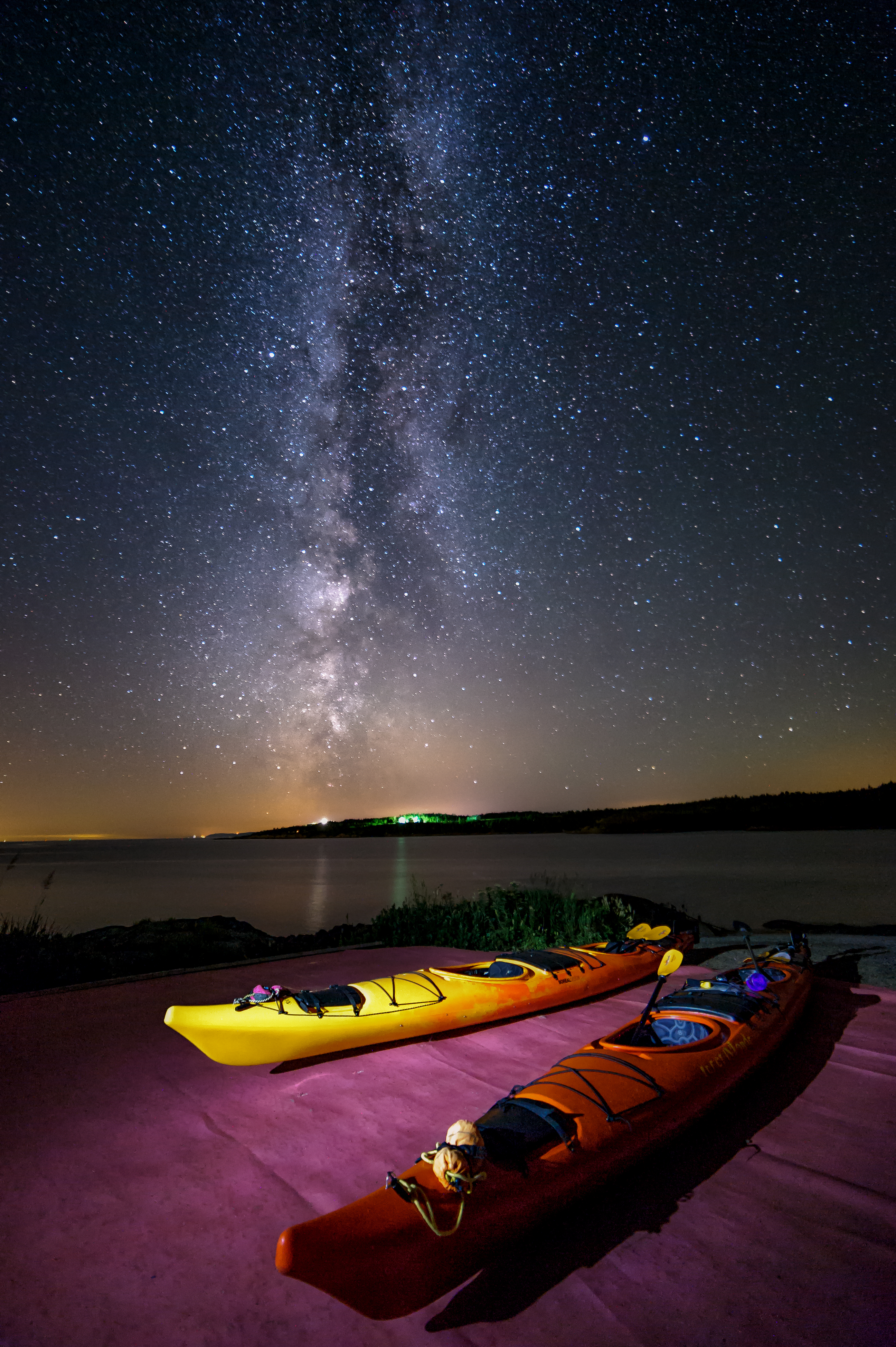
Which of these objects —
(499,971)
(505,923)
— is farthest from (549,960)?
(505,923)

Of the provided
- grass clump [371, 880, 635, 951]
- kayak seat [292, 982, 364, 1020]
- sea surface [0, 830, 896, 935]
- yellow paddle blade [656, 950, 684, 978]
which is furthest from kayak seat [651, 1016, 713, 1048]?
sea surface [0, 830, 896, 935]

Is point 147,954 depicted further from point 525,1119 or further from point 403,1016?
point 525,1119

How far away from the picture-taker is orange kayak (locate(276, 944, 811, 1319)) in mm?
1931

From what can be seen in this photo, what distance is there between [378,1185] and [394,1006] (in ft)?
5.87

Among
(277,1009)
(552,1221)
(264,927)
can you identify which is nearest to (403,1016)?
(277,1009)

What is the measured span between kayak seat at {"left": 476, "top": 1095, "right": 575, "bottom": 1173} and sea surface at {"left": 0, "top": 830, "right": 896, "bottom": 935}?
10.6 m

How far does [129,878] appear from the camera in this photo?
35.7 m

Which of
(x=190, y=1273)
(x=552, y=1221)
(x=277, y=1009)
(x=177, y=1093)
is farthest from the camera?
(x=277, y=1009)

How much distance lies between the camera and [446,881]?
31.8 meters

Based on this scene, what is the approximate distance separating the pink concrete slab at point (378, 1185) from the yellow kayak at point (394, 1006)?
20 centimetres

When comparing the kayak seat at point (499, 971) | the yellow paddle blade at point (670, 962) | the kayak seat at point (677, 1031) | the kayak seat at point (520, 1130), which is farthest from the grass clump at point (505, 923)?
the kayak seat at point (520, 1130)

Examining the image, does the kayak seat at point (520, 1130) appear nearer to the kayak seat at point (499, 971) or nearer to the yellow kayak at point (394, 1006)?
the yellow kayak at point (394, 1006)

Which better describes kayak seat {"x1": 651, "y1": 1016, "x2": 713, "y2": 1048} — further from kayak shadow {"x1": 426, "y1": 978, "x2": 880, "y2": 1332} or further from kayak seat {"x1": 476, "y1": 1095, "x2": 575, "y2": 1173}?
kayak seat {"x1": 476, "y1": 1095, "x2": 575, "y2": 1173}

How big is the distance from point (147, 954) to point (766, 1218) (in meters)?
7.54
